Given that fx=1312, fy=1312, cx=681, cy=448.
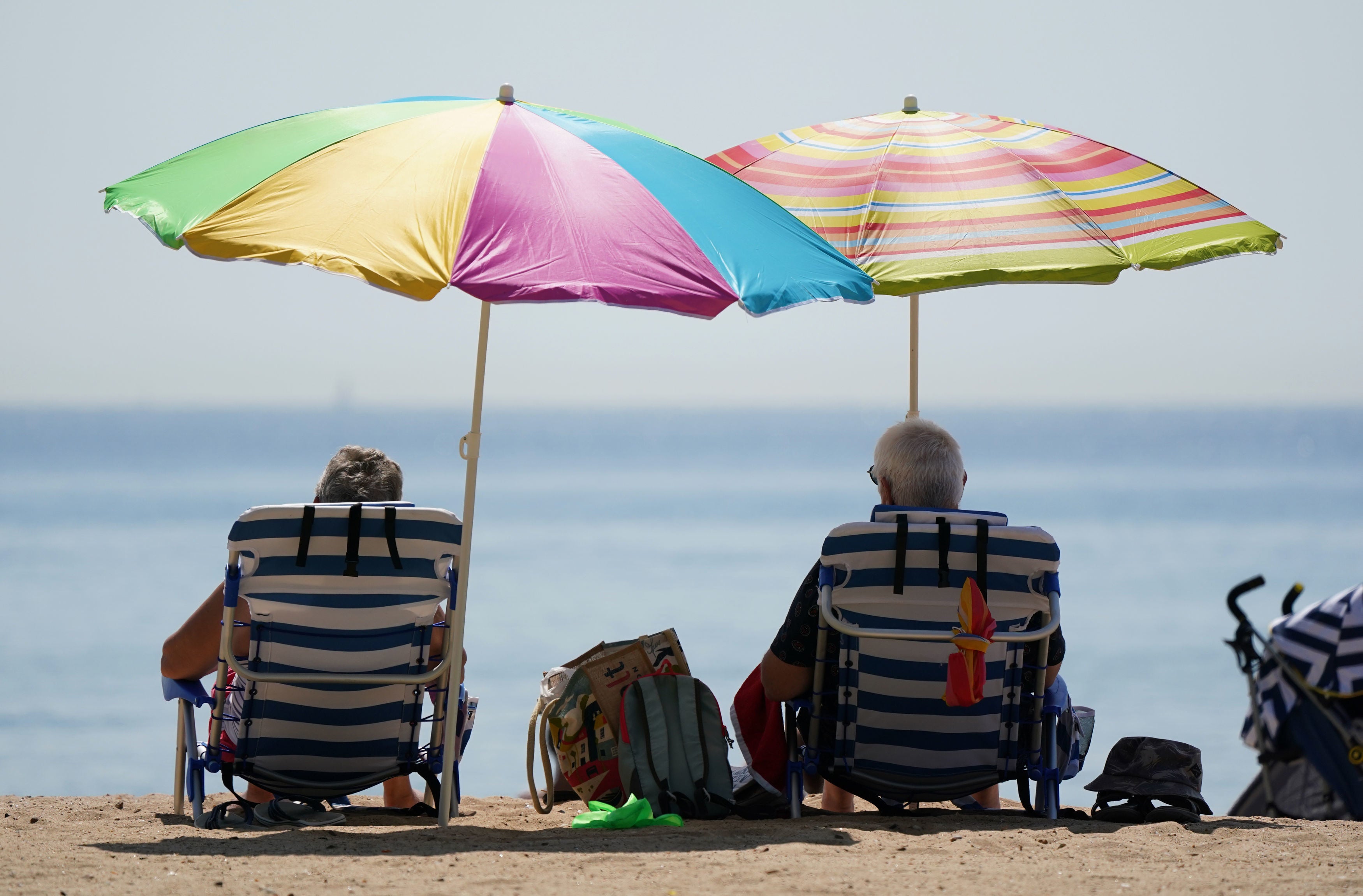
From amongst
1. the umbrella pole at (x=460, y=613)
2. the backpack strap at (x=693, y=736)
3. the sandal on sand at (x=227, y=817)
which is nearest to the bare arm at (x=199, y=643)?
the sandal on sand at (x=227, y=817)

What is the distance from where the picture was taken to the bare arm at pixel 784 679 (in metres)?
3.57

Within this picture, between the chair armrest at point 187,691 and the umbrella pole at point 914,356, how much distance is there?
2.30 m

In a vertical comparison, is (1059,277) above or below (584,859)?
above

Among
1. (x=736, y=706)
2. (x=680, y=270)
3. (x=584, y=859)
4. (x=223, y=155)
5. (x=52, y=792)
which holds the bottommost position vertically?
(x=52, y=792)

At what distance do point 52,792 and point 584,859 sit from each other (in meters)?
4.77

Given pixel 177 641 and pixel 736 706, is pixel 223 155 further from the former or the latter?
pixel 736 706

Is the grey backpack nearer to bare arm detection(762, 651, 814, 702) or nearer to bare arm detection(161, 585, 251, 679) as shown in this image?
bare arm detection(762, 651, 814, 702)

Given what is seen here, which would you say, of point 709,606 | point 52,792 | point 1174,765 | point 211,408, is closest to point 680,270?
point 1174,765

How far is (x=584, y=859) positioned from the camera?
3037 millimetres

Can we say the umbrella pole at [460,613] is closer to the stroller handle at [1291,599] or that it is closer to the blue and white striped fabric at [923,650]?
the blue and white striped fabric at [923,650]

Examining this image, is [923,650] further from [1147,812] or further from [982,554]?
[1147,812]

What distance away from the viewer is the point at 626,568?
51.4 ft

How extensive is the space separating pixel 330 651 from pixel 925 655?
5.10 ft

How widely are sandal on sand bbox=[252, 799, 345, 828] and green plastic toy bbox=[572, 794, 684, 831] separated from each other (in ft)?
2.20
